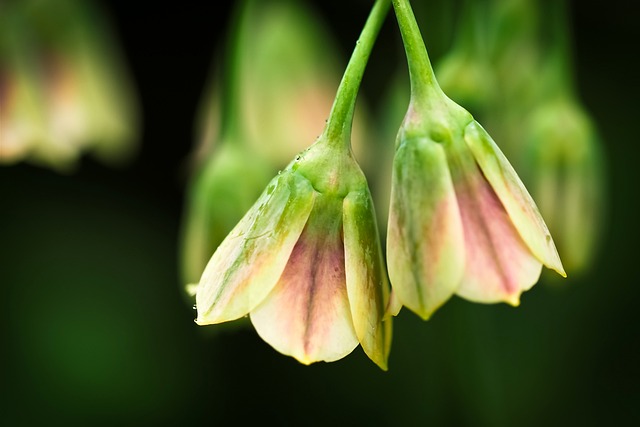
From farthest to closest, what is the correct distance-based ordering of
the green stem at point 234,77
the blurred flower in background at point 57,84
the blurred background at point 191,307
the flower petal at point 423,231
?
the blurred background at point 191,307 → the blurred flower in background at point 57,84 → the green stem at point 234,77 → the flower petal at point 423,231

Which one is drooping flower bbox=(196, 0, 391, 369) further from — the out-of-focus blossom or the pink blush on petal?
the out-of-focus blossom

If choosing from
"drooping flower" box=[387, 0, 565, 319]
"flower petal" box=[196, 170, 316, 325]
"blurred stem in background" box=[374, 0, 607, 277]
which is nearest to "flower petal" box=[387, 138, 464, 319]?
"drooping flower" box=[387, 0, 565, 319]

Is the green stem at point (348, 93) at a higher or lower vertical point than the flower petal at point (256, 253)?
higher

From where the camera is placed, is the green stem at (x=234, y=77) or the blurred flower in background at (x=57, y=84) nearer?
the green stem at (x=234, y=77)

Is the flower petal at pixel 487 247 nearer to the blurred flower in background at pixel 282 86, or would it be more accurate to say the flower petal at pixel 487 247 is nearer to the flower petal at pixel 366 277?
the flower petal at pixel 366 277

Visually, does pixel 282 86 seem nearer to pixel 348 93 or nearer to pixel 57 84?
pixel 57 84

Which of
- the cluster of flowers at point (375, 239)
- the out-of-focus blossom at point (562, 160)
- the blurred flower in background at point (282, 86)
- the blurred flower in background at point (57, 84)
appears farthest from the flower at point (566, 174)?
Result: the blurred flower in background at point (57, 84)

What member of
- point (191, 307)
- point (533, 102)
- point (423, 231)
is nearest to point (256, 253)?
point (423, 231)
